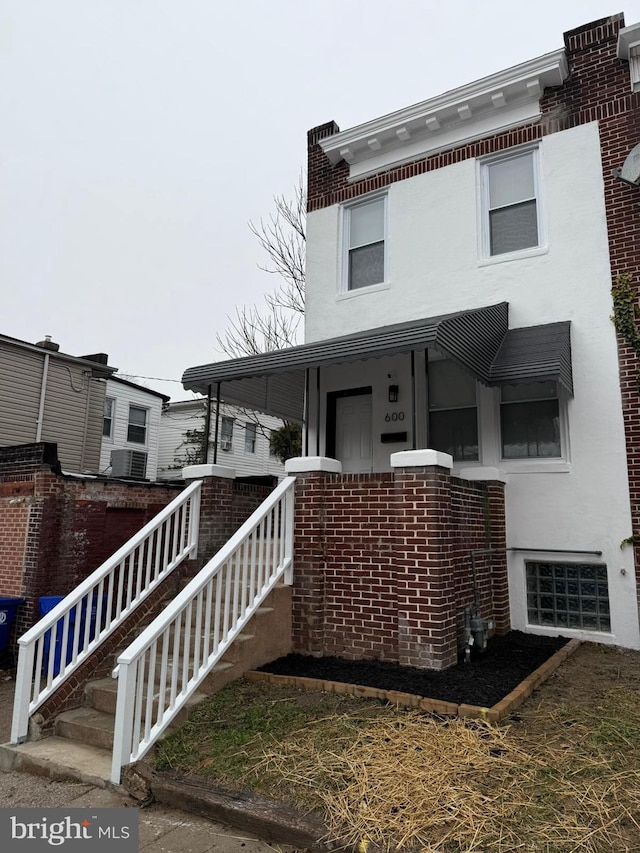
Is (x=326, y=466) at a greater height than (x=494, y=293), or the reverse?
(x=494, y=293)

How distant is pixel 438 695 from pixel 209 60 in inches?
451

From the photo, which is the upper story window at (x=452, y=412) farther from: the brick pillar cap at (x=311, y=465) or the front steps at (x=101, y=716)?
the front steps at (x=101, y=716)

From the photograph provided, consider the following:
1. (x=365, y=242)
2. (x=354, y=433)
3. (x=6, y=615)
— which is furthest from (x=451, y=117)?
(x=6, y=615)

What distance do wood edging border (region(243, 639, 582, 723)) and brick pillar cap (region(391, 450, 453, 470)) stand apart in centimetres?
196

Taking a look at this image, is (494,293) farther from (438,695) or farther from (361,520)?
(438,695)

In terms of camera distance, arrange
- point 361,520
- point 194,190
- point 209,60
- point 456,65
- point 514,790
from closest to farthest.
→ point 514,790, point 361,520, point 209,60, point 456,65, point 194,190

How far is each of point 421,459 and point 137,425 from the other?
53.7 ft

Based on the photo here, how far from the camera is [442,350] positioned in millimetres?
5465

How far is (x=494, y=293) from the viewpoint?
25.1 feet

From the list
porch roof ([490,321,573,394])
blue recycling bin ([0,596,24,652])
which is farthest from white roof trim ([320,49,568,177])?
blue recycling bin ([0,596,24,652])

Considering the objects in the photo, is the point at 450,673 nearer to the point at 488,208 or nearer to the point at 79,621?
the point at 79,621

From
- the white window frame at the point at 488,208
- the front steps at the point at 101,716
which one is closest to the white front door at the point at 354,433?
the white window frame at the point at 488,208

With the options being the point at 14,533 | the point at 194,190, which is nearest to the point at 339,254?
the point at 14,533

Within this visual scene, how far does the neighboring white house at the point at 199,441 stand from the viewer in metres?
21.7
